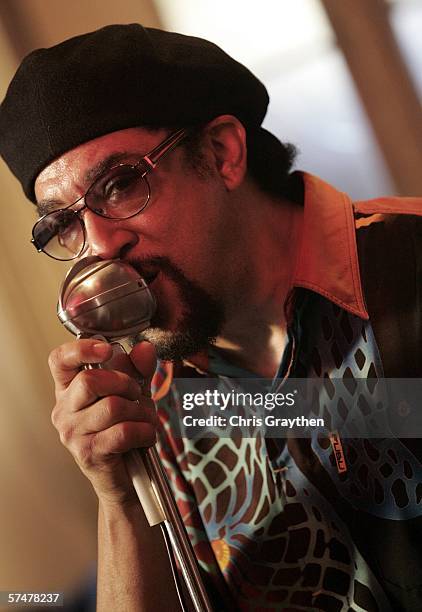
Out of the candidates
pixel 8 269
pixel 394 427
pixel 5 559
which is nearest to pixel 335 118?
pixel 394 427

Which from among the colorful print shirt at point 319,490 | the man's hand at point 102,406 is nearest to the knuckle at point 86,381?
the man's hand at point 102,406

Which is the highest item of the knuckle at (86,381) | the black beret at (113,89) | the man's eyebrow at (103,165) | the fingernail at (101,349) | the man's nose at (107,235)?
the black beret at (113,89)

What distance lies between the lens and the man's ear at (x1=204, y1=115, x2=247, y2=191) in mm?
834

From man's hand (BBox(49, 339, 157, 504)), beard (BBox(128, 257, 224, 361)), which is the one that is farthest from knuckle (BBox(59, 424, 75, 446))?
beard (BBox(128, 257, 224, 361))

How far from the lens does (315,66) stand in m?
0.80

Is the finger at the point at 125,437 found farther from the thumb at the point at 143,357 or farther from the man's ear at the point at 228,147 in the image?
the man's ear at the point at 228,147

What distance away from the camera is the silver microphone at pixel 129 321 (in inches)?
25.7

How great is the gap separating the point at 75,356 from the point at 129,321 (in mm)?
66

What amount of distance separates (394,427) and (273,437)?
0.15 m

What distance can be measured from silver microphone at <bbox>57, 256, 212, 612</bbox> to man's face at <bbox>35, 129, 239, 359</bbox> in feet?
0.23

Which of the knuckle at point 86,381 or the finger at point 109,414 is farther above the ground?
the knuckle at point 86,381

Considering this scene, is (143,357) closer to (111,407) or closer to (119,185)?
(111,407)

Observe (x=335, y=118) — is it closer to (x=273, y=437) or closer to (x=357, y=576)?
(x=273, y=437)

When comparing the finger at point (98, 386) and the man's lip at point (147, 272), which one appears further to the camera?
the man's lip at point (147, 272)
